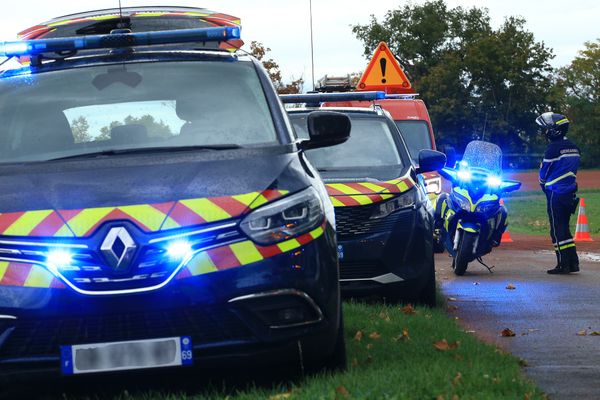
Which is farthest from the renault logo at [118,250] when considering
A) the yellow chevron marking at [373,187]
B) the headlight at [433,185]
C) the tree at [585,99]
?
the tree at [585,99]

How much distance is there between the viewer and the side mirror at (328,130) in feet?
22.5

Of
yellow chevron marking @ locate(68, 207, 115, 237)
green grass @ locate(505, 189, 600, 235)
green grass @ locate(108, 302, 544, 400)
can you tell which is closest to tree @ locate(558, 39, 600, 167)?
green grass @ locate(505, 189, 600, 235)

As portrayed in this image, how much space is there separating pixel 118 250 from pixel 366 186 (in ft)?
16.6


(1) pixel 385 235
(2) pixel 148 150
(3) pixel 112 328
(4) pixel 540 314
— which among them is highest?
(2) pixel 148 150

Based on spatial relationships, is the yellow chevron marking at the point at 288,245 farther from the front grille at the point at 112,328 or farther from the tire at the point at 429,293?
the tire at the point at 429,293

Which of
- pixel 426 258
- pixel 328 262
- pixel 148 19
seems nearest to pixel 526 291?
pixel 426 258

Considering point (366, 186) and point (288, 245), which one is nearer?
point (288, 245)

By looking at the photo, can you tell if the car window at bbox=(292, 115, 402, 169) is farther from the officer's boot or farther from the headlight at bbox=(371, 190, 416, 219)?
the officer's boot

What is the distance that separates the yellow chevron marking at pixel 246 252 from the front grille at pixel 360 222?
446cm

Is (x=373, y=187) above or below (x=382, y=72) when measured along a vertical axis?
above

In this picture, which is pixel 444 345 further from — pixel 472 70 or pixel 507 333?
pixel 472 70

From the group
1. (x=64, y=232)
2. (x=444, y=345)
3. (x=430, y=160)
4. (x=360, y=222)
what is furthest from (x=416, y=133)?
(x=64, y=232)

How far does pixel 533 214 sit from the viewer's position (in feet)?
111

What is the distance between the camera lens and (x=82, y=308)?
543 centimetres
